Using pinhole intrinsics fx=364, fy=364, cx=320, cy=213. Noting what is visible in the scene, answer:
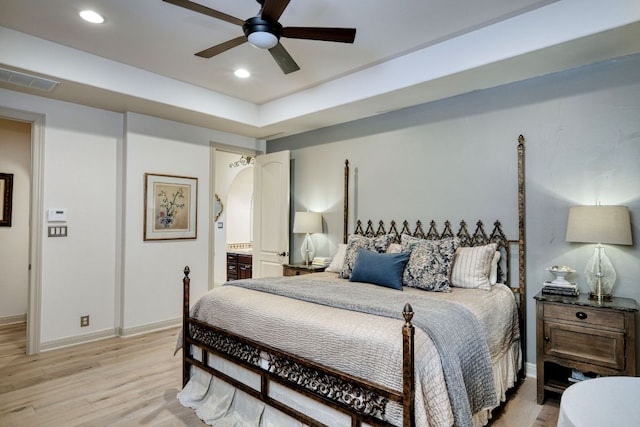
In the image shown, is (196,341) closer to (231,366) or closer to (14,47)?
(231,366)

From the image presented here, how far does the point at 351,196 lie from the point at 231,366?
8.57 feet

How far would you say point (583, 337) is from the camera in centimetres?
251

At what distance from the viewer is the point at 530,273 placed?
3.15 meters

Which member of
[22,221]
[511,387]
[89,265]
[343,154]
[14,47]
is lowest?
[511,387]

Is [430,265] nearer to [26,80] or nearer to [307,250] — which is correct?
[307,250]

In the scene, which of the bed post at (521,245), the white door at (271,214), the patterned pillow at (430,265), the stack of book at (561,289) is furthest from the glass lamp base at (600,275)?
the white door at (271,214)

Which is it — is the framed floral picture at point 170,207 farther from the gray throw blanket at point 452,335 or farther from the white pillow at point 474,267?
the white pillow at point 474,267

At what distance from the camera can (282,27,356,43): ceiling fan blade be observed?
7.47 ft

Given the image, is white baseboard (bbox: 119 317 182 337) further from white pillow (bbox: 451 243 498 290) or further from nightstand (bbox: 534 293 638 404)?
nightstand (bbox: 534 293 638 404)

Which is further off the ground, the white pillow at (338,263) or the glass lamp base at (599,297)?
the white pillow at (338,263)

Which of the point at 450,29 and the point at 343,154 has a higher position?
the point at 450,29

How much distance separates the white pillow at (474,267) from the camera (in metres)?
3.00

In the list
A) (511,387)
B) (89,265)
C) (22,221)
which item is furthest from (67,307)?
(511,387)

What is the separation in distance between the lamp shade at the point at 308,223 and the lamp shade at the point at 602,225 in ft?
8.95
